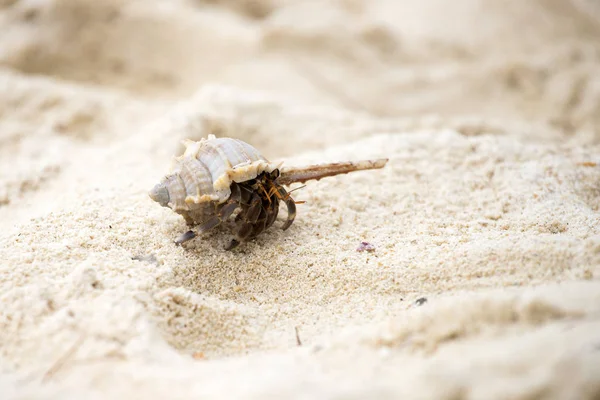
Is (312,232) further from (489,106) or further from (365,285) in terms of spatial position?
(489,106)

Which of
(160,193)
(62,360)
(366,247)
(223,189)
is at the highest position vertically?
(223,189)

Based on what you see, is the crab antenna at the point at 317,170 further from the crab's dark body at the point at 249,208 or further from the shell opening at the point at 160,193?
the shell opening at the point at 160,193

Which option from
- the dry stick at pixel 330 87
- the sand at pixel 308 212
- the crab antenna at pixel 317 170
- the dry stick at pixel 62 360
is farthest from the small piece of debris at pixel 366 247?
the dry stick at pixel 330 87

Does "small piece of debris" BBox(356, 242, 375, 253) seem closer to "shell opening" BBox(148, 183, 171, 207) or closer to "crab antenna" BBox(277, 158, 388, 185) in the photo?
"crab antenna" BBox(277, 158, 388, 185)

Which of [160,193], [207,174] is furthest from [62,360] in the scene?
[207,174]

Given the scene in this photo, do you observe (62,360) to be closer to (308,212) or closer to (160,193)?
(160,193)

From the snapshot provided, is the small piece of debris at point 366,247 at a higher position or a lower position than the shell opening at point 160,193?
lower

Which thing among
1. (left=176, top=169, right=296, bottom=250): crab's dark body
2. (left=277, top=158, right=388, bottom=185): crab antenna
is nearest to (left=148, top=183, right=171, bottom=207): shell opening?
(left=176, top=169, right=296, bottom=250): crab's dark body
